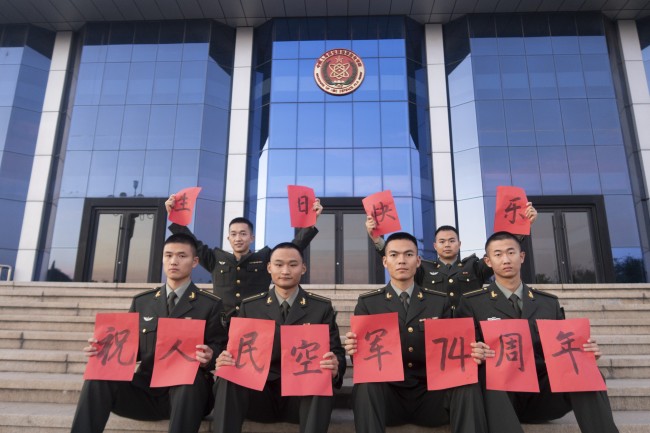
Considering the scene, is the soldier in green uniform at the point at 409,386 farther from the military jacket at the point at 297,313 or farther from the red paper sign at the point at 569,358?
the red paper sign at the point at 569,358

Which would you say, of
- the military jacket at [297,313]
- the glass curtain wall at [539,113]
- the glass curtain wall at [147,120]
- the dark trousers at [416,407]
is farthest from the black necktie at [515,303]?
the glass curtain wall at [147,120]

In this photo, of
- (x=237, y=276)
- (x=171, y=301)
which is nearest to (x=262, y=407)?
(x=171, y=301)

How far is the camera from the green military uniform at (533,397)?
2652mm

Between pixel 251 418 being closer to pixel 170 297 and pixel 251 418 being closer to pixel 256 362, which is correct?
pixel 256 362

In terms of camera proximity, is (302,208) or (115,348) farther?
(302,208)

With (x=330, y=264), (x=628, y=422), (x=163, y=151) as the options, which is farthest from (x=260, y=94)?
(x=628, y=422)

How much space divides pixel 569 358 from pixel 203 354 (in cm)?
258

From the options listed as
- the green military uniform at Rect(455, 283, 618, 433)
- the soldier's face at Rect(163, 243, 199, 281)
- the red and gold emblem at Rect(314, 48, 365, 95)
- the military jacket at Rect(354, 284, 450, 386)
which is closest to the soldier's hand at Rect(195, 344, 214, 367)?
the soldier's face at Rect(163, 243, 199, 281)

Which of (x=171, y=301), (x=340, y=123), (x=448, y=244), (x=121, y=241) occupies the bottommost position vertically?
(x=171, y=301)

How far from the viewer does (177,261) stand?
3.39 metres

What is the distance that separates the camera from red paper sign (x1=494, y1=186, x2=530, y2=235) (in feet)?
13.5

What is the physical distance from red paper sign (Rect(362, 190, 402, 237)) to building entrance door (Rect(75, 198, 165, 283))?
9156mm

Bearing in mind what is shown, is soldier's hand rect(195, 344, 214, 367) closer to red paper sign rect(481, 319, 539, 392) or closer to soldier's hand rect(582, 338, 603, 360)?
red paper sign rect(481, 319, 539, 392)

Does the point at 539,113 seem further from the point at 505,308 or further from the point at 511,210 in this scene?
the point at 505,308
